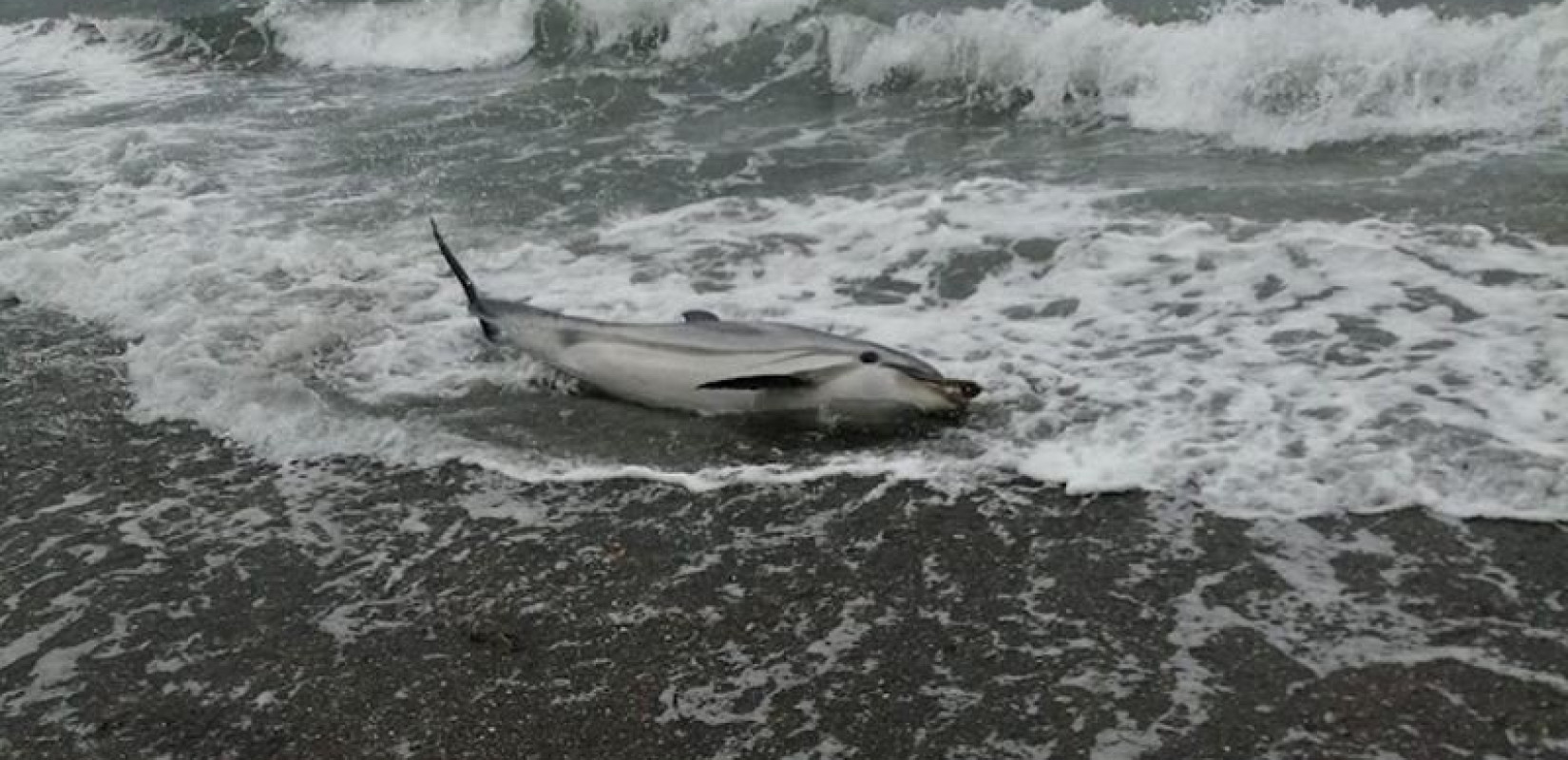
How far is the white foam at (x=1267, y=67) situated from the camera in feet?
35.8

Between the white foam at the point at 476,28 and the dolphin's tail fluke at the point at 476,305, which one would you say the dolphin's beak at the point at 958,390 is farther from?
the white foam at the point at 476,28

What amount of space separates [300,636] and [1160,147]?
8.08m

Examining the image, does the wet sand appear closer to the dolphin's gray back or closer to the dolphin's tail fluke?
the dolphin's gray back

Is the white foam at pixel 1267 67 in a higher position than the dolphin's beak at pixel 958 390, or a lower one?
higher

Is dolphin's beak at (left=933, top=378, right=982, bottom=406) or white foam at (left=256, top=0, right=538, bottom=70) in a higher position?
white foam at (left=256, top=0, right=538, bottom=70)

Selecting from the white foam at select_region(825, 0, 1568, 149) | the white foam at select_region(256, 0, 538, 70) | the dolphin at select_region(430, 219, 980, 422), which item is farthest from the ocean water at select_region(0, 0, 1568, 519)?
the white foam at select_region(256, 0, 538, 70)

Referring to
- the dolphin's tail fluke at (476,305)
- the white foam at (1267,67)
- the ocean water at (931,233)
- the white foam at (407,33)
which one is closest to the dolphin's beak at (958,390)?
the ocean water at (931,233)

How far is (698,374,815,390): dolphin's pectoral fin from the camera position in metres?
6.69

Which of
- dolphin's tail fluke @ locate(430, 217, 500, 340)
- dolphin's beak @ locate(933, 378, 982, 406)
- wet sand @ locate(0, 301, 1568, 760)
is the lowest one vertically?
wet sand @ locate(0, 301, 1568, 760)

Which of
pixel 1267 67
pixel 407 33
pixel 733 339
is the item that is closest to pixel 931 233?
pixel 733 339

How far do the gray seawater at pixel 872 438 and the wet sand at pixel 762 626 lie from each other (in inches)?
0.8

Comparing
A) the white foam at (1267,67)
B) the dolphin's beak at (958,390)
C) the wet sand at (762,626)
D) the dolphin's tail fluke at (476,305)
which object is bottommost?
the wet sand at (762,626)

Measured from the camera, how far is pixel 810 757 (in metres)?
4.52

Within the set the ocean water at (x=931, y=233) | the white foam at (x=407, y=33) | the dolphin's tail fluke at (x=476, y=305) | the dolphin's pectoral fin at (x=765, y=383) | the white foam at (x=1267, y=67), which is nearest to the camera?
the ocean water at (x=931, y=233)
